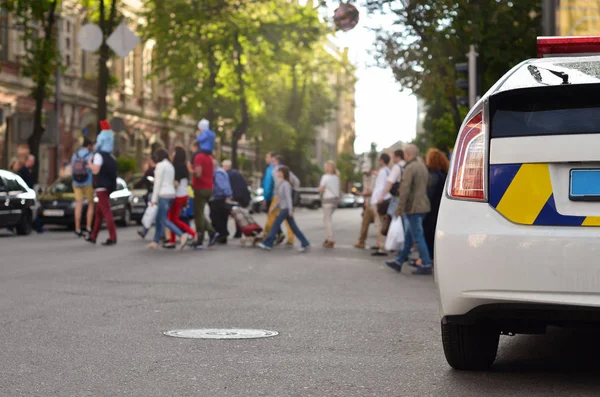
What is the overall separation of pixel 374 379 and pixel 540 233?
1247 mm

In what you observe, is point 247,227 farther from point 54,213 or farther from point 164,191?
point 54,213

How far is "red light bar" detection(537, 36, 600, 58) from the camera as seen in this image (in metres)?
6.88

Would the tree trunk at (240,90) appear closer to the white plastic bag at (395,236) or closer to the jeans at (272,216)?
the jeans at (272,216)

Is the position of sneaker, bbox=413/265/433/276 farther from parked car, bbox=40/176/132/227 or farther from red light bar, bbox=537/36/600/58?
parked car, bbox=40/176/132/227

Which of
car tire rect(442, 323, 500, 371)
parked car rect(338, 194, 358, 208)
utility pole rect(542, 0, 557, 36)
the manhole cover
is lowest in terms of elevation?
parked car rect(338, 194, 358, 208)

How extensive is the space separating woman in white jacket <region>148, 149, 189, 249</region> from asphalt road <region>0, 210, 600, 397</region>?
521 centimetres

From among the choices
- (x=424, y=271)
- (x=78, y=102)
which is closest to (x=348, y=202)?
(x=78, y=102)

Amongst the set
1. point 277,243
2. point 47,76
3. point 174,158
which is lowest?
point 277,243

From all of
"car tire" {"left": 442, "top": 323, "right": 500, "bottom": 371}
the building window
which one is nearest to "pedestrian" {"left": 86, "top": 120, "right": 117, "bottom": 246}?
"car tire" {"left": 442, "top": 323, "right": 500, "bottom": 371}

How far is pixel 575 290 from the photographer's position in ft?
18.9

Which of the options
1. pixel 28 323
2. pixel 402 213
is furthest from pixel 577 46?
pixel 402 213

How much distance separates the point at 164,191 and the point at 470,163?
47.6ft

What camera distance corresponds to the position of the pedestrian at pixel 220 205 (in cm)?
2331

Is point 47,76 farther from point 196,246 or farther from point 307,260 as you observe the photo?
point 307,260
